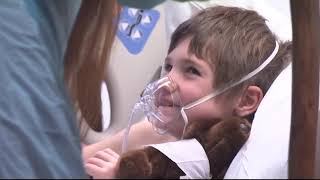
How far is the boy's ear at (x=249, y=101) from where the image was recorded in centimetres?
58

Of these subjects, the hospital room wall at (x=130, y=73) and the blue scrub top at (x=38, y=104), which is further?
the hospital room wall at (x=130, y=73)

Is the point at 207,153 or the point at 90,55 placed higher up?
the point at 90,55

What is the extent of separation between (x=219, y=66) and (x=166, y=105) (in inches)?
2.8

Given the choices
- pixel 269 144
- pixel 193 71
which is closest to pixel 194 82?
pixel 193 71

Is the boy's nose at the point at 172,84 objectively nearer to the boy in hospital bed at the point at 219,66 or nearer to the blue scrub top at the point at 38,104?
the boy in hospital bed at the point at 219,66

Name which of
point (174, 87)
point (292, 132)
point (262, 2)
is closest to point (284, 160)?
point (292, 132)

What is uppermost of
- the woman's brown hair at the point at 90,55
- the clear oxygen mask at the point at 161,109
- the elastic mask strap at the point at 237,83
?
the woman's brown hair at the point at 90,55

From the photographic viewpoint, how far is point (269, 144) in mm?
488

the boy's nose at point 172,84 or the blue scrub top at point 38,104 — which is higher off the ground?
the blue scrub top at point 38,104

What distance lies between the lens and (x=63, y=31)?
50 cm

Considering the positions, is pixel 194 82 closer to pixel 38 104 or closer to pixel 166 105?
pixel 166 105

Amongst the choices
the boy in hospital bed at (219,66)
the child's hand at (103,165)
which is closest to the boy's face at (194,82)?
the boy in hospital bed at (219,66)

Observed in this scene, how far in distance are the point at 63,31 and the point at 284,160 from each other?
22 cm

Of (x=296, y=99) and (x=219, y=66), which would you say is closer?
(x=296, y=99)
